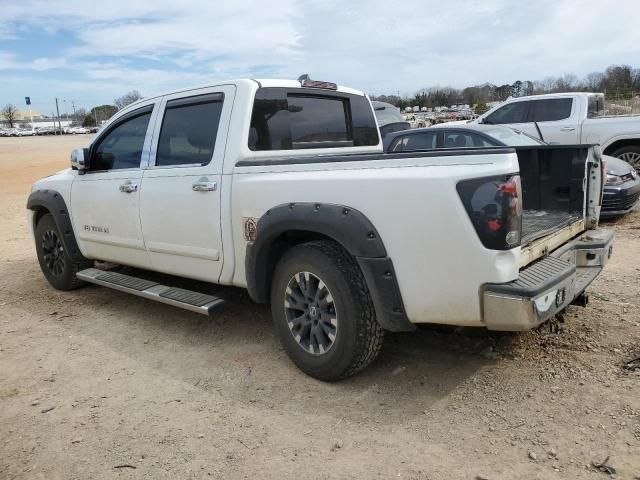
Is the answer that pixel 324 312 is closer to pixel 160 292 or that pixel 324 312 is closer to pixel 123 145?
pixel 160 292

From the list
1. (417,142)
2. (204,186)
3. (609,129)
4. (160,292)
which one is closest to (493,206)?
(204,186)

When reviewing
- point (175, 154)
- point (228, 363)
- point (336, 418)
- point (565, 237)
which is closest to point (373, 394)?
point (336, 418)

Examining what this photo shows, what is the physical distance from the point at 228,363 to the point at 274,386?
0.54 meters

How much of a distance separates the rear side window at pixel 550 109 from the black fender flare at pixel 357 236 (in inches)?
331

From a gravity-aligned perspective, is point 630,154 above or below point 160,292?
above

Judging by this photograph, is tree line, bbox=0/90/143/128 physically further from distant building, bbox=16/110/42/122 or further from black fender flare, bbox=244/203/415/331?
black fender flare, bbox=244/203/415/331

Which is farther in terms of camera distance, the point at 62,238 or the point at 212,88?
the point at 62,238

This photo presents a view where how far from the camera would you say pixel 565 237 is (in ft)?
12.6

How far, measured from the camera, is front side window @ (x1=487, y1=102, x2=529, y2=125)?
10.6m

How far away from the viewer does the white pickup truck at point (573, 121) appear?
9.61 metres

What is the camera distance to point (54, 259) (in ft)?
19.6

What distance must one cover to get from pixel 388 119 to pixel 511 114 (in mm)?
3683

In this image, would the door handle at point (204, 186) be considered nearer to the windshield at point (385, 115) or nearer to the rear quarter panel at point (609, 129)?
the rear quarter panel at point (609, 129)

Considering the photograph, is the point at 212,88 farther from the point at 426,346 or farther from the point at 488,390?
the point at 488,390
